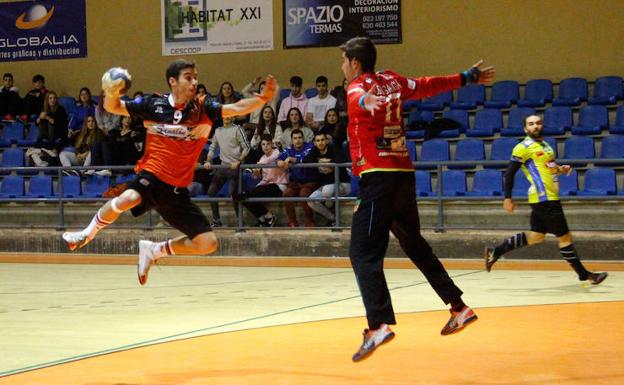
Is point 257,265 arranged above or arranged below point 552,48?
below

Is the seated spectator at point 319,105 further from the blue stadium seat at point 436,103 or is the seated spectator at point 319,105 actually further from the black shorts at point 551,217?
the black shorts at point 551,217

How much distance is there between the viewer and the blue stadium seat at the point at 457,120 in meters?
17.6

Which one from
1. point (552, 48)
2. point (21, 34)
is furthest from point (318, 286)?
point (21, 34)

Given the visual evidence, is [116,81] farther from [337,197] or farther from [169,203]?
[337,197]

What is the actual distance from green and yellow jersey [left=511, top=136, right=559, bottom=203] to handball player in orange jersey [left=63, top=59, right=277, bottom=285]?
4.48 m

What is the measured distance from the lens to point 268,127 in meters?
17.6

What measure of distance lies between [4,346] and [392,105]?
12.4 ft

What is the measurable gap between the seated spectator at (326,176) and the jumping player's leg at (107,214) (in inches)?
296

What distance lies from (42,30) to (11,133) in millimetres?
3367

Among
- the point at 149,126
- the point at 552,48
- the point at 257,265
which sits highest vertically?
the point at 552,48

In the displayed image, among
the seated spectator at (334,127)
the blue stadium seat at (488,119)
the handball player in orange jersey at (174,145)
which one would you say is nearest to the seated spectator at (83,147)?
the seated spectator at (334,127)

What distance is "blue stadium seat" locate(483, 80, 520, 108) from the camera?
60.2ft

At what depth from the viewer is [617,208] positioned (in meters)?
14.6

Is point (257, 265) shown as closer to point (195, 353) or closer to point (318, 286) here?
point (318, 286)
